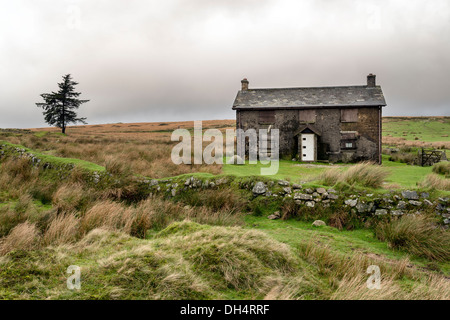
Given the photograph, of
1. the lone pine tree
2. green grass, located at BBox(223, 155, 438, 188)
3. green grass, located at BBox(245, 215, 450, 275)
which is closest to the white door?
green grass, located at BBox(223, 155, 438, 188)

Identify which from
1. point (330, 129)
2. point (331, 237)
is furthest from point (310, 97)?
point (331, 237)

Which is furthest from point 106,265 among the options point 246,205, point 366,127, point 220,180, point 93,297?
point 366,127

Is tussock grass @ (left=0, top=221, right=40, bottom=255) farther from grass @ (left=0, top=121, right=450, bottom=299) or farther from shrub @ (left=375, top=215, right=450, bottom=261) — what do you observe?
shrub @ (left=375, top=215, right=450, bottom=261)

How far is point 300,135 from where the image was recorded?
75.6ft

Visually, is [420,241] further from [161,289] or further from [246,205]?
[161,289]

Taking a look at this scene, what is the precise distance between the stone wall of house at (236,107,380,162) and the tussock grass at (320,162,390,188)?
15056 millimetres

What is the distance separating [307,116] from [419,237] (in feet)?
62.5

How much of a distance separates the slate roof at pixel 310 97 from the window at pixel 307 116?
530 millimetres

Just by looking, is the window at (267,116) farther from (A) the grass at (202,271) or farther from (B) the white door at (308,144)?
(A) the grass at (202,271)

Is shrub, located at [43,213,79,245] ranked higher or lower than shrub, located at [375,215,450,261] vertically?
higher

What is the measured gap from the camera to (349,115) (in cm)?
2291

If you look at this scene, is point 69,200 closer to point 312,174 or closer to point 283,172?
point 312,174

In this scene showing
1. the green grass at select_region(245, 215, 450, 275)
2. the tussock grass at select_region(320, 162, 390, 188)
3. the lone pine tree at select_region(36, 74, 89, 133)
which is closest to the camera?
the green grass at select_region(245, 215, 450, 275)

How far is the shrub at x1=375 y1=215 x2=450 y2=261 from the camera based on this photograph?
5.21 m
